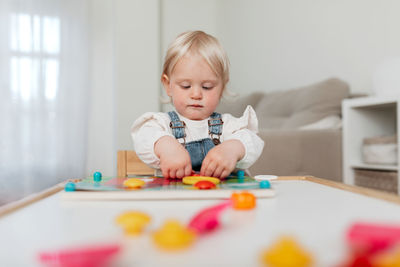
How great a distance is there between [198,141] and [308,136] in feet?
3.30

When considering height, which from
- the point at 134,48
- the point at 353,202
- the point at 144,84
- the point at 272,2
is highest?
the point at 272,2

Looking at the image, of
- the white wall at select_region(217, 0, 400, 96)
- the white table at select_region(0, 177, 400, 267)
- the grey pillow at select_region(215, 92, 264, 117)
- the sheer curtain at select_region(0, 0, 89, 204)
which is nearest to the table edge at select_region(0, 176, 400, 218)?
the white table at select_region(0, 177, 400, 267)

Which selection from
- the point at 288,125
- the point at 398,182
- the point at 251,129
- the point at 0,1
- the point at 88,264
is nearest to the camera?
the point at 88,264

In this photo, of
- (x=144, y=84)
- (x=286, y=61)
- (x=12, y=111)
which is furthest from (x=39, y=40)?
(x=286, y=61)

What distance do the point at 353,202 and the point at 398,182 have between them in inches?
43.6

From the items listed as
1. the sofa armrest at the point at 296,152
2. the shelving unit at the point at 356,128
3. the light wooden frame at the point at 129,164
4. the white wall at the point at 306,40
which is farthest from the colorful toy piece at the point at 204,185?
the white wall at the point at 306,40

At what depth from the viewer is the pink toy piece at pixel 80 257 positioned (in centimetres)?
22

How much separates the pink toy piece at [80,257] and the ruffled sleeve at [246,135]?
52 cm

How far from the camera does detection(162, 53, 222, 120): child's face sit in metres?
0.79

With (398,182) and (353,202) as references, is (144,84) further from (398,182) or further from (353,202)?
(353,202)

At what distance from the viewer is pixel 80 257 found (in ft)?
A: 0.73

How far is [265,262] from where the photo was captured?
0.23 m

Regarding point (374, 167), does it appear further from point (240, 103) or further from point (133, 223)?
point (133, 223)

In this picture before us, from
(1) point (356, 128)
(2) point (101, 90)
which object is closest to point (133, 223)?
(1) point (356, 128)
